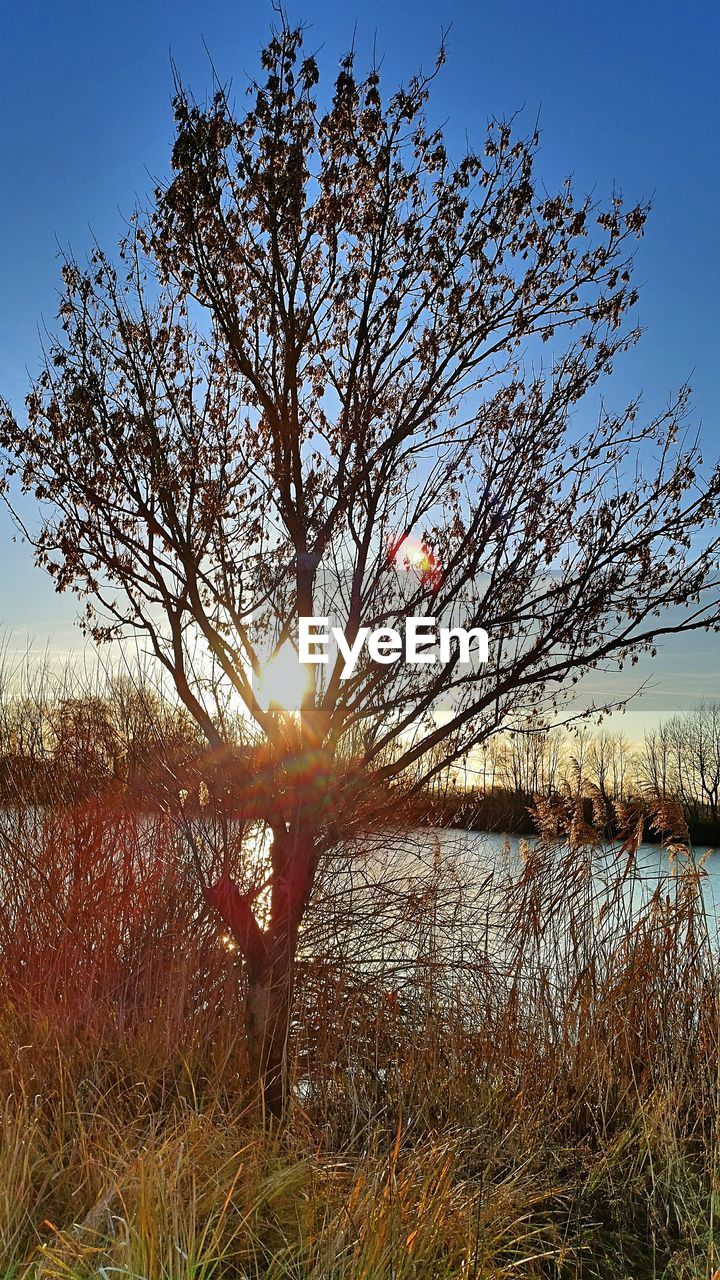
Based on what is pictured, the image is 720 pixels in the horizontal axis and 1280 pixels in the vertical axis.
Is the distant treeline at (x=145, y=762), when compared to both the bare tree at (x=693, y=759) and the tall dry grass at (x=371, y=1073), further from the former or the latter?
the bare tree at (x=693, y=759)

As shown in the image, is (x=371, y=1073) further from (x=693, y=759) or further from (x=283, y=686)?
(x=693, y=759)

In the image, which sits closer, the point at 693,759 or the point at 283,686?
the point at 283,686

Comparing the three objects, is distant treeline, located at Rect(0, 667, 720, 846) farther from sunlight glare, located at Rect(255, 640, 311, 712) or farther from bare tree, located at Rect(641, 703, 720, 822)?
bare tree, located at Rect(641, 703, 720, 822)

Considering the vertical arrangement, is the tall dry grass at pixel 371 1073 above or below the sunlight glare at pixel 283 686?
below

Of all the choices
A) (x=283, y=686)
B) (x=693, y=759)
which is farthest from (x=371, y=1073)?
(x=693, y=759)

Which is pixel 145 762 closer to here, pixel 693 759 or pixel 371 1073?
pixel 371 1073

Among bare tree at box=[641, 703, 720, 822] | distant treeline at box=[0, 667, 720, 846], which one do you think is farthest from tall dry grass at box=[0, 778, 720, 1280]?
Result: bare tree at box=[641, 703, 720, 822]

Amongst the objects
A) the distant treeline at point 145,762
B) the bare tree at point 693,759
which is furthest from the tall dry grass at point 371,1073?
the bare tree at point 693,759

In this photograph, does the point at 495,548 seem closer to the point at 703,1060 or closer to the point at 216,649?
the point at 216,649

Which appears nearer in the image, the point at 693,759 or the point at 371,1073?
the point at 371,1073

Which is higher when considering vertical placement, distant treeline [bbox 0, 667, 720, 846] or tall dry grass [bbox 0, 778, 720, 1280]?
distant treeline [bbox 0, 667, 720, 846]

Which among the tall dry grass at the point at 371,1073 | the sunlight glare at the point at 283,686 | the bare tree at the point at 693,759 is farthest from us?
the bare tree at the point at 693,759

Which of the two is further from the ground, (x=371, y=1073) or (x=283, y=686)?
(x=283, y=686)

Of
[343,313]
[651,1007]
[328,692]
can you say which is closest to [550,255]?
[343,313]
